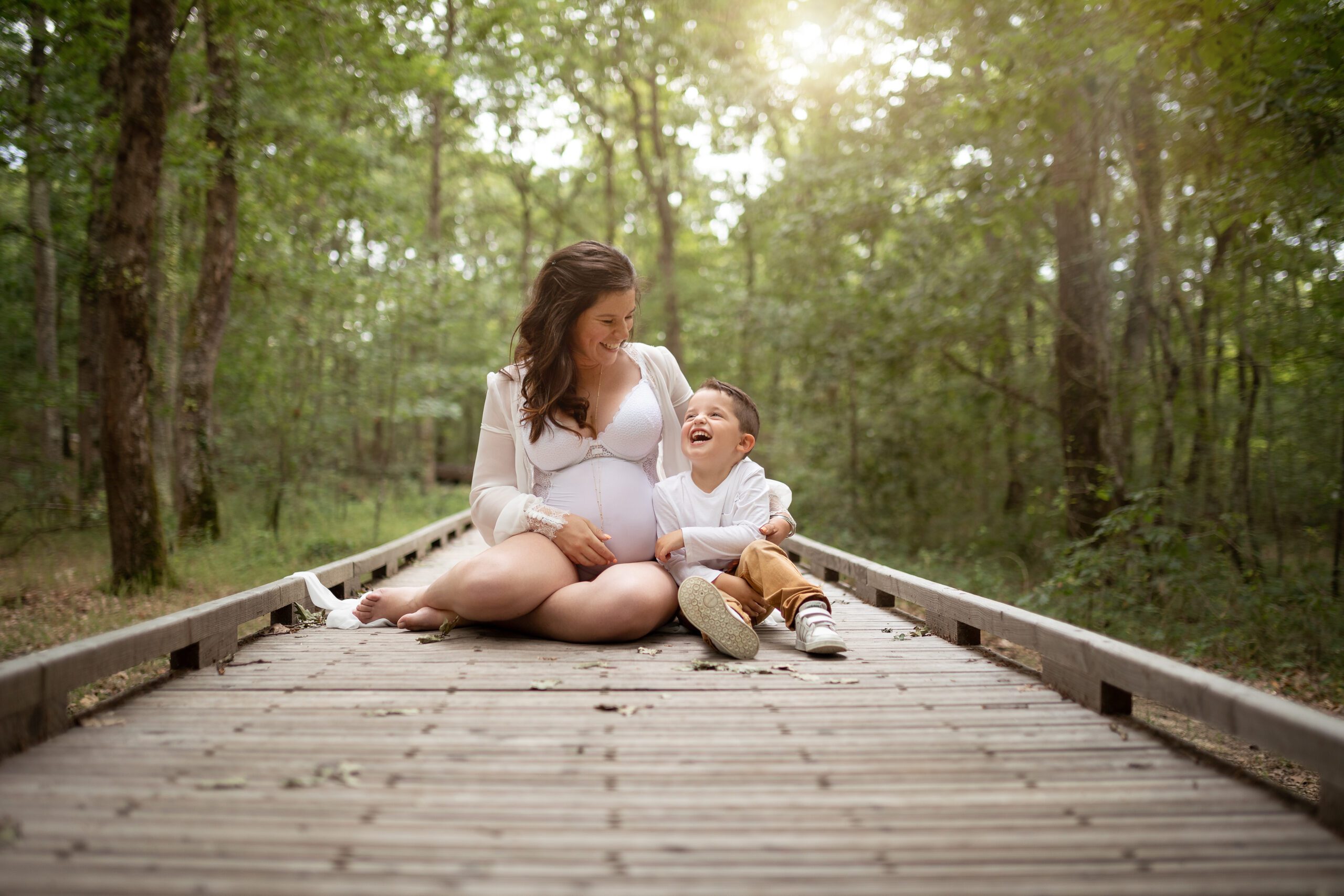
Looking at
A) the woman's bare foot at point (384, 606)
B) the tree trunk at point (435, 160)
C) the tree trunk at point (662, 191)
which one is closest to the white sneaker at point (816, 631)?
the woman's bare foot at point (384, 606)

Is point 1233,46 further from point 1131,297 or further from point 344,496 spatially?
point 344,496

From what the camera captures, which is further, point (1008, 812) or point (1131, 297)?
point (1131, 297)

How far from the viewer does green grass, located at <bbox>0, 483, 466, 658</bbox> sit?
6039 millimetres

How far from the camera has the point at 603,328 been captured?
370cm

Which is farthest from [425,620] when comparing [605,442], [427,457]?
[427,457]

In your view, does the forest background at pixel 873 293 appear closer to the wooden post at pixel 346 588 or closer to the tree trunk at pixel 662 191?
the wooden post at pixel 346 588

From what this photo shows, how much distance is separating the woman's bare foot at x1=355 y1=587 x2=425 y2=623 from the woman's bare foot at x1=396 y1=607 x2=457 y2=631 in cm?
16

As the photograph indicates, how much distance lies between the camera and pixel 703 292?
2406 centimetres

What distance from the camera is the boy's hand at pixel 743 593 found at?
141 inches

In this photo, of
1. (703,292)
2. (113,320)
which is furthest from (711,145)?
(113,320)

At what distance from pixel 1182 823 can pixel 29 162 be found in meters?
11.7

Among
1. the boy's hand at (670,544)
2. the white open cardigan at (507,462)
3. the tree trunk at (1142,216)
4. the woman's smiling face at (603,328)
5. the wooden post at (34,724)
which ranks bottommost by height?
the wooden post at (34,724)

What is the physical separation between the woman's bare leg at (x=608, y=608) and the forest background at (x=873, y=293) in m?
4.20

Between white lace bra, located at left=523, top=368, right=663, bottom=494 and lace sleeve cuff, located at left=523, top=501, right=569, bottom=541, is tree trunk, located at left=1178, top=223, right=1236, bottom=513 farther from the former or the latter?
lace sleeve cuff, located at left=523, top=501, right=569, bottom=541
